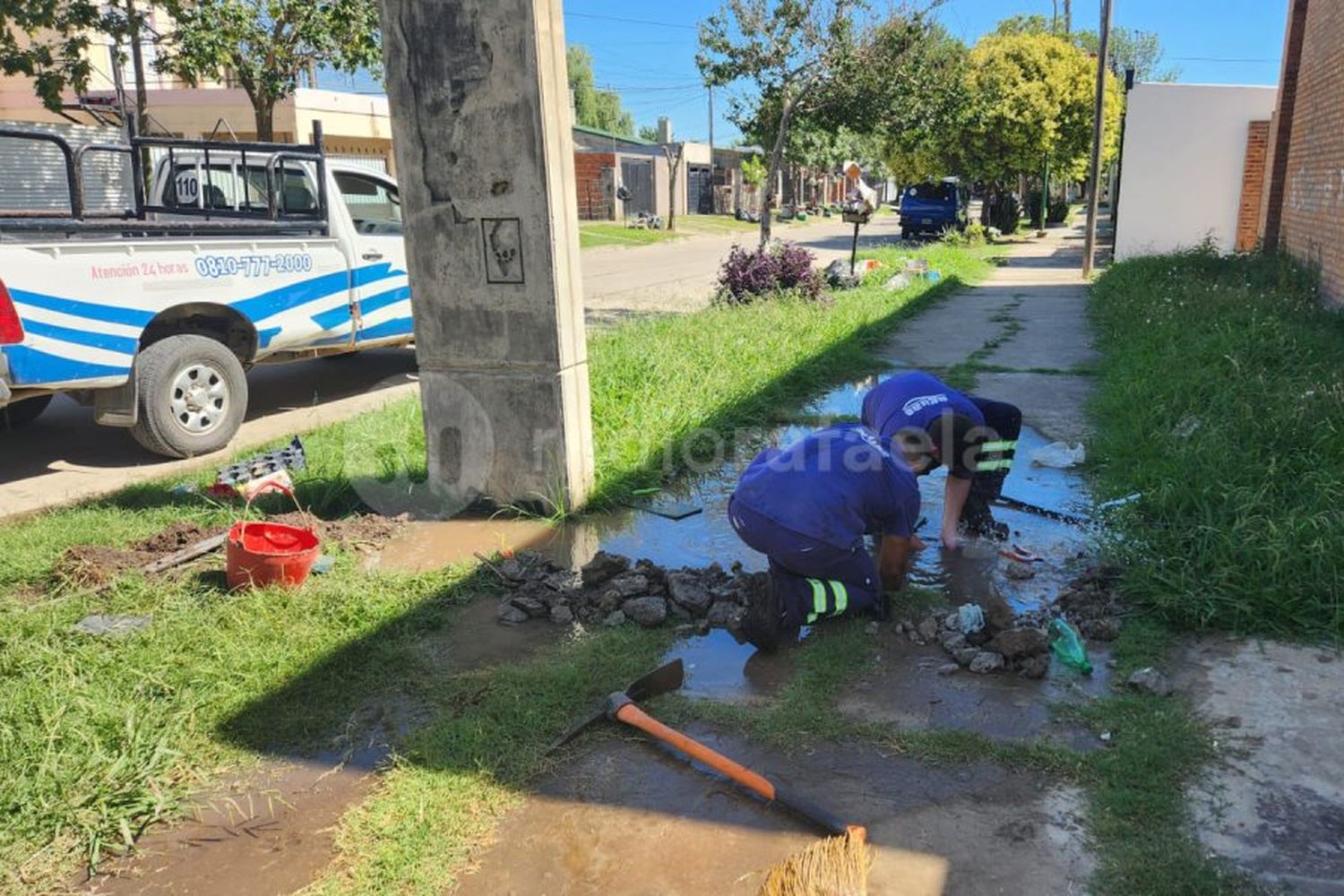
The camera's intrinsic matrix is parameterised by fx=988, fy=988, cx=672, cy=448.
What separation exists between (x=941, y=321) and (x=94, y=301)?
32.1ft

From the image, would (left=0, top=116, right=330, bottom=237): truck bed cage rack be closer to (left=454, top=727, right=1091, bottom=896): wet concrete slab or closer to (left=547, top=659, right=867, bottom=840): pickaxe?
(left=547, top=659, right=867, bottom=840): pickaxe

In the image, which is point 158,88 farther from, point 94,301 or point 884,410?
point 884,410

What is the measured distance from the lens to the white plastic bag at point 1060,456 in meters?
6.42

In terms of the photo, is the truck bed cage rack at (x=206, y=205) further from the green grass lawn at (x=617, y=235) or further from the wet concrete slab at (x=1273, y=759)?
the green grass lawn at (x=617, y=235)

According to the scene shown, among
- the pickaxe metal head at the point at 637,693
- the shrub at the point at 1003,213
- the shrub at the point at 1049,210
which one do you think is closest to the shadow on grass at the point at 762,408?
the pickaxe metal head at the point at 637,693

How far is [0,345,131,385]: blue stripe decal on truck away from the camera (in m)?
5.57

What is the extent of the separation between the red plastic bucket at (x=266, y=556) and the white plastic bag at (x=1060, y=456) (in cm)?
451

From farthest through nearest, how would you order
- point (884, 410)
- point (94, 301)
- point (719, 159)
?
point (719, 159) < point (94, 301) < point (884, 410)

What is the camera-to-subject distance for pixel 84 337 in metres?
5.93

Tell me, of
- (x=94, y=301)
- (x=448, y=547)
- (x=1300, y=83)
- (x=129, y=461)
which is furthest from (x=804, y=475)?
(x=1300, y=83)

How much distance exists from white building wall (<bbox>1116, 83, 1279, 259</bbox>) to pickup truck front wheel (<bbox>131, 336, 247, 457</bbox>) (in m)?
17.7

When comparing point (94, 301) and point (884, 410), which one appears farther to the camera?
point (94, 301)

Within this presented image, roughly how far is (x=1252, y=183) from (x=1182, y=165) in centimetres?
127

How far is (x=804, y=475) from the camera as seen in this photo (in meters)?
3.99
